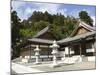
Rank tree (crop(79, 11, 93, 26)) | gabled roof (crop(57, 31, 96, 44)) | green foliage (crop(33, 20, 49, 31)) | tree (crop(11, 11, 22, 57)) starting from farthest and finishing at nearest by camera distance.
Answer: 1. tree (crop(79, 11, 93, 26))
2. gabled roof (crop(57, 31, 96, 44))
3. green foliage (crop(33, 20, 49, 31))
4. tree (crop(11, 11, 22, 57))

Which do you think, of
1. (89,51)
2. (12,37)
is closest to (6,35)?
(12,37)

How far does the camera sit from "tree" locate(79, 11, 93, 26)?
3.05m

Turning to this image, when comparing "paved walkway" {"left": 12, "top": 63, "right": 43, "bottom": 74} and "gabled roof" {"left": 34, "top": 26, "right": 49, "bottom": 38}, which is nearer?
"paved walkway" {"left": 12, "top": 63, "right": 43, "bottom": 74}

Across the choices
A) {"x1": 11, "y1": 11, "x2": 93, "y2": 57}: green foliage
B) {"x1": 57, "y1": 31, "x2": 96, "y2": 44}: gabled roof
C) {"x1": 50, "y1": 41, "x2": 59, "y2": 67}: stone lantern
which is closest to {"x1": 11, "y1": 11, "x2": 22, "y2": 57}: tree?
{"x1": 11, "y1": 11, "x2": 93, "y2": 57}: green foliage

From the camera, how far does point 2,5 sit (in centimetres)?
262

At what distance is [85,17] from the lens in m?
3.07

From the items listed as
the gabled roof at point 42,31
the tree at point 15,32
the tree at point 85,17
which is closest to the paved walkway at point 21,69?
the tree at point 15,32

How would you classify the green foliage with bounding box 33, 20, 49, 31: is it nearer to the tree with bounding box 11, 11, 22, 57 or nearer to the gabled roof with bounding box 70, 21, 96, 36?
the tree with bounding box 11, 11, 22, 57

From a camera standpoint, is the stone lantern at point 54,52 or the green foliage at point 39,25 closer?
the green foliage at point 39,25

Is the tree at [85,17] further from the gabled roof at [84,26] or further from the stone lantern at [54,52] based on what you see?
the stone lantern at [54,52]

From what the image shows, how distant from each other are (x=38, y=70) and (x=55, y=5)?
92 cm

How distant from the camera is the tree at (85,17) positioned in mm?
3047

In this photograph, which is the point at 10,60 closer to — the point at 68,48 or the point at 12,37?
the point at 12,37

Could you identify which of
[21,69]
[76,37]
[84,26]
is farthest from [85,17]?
[21,69]
